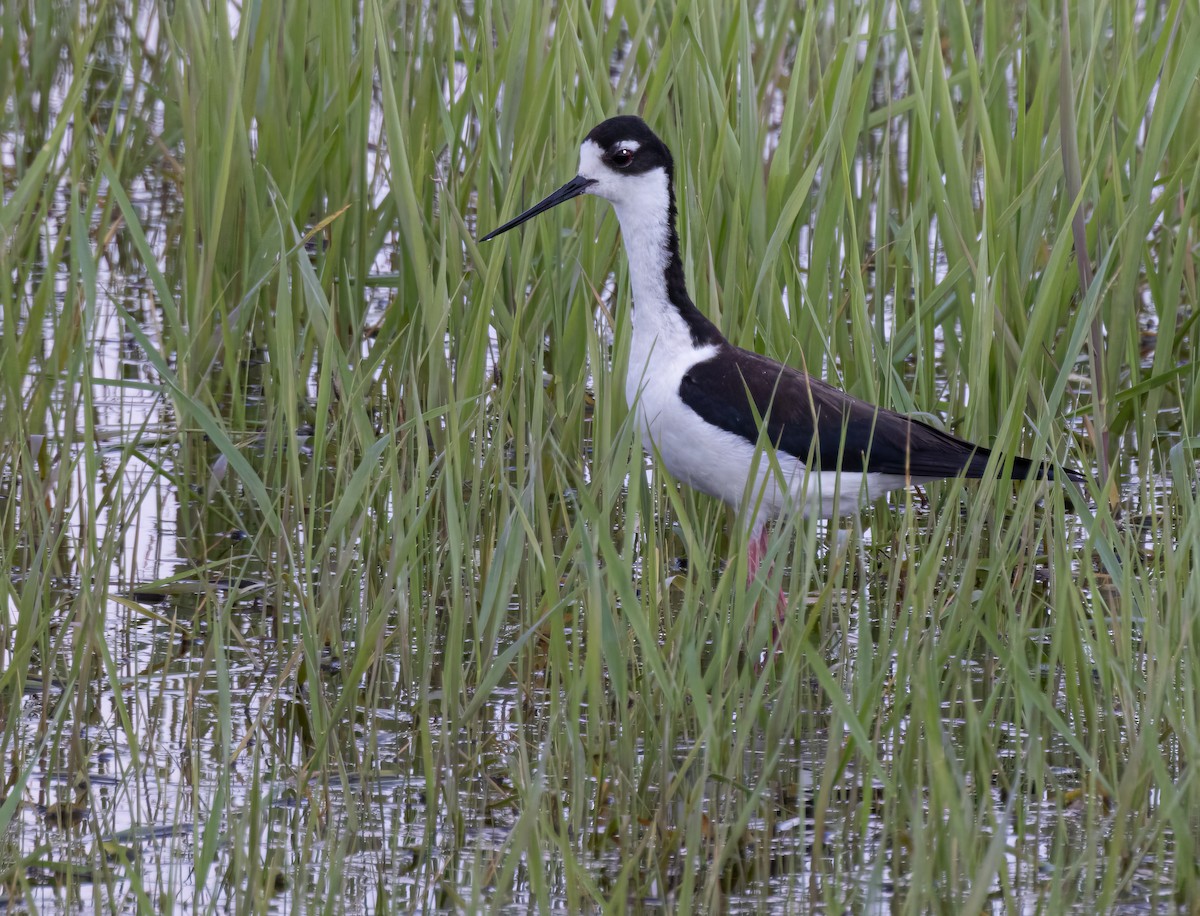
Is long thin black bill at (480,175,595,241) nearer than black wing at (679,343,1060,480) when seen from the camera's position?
No

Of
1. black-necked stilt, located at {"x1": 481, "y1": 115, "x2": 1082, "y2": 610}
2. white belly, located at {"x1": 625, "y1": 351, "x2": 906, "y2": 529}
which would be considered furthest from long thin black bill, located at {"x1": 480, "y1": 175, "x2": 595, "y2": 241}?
white belly, located at {"x1": 625, "y1": 351, "x2": 906, "y2": 529}

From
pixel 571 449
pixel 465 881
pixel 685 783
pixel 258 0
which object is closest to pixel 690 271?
pixel 571 449

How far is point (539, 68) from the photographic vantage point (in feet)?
13.8

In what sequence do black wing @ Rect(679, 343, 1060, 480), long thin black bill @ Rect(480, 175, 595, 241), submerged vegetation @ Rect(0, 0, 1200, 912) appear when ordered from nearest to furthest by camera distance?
submerged vegetation @ Rect(0, 0, 1200, 912)
black wing @ Rect(679, 343, 1060, 480)
long thin black bill @ Rect(480, 175, 595, 241)

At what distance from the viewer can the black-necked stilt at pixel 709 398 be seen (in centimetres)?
374

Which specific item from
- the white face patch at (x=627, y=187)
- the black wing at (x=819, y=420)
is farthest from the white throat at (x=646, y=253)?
the black wing at (x=819, y=420)

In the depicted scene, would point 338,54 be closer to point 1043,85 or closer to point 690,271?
point 690,271

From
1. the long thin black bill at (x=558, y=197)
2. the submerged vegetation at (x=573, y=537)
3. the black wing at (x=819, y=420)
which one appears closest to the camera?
the submerged vegetation at (x=573, y=537)

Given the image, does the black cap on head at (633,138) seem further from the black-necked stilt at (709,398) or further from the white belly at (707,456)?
the white belly at (707,456)

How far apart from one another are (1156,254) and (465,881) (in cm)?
393

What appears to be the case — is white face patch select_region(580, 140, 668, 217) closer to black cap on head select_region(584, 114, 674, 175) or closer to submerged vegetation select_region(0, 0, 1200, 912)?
black cap on head select_region(584, 114, 674, 175)

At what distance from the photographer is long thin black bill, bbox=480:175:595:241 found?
383 cm

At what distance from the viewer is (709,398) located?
378cm

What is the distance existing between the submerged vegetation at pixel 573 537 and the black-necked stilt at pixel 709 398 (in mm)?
99
